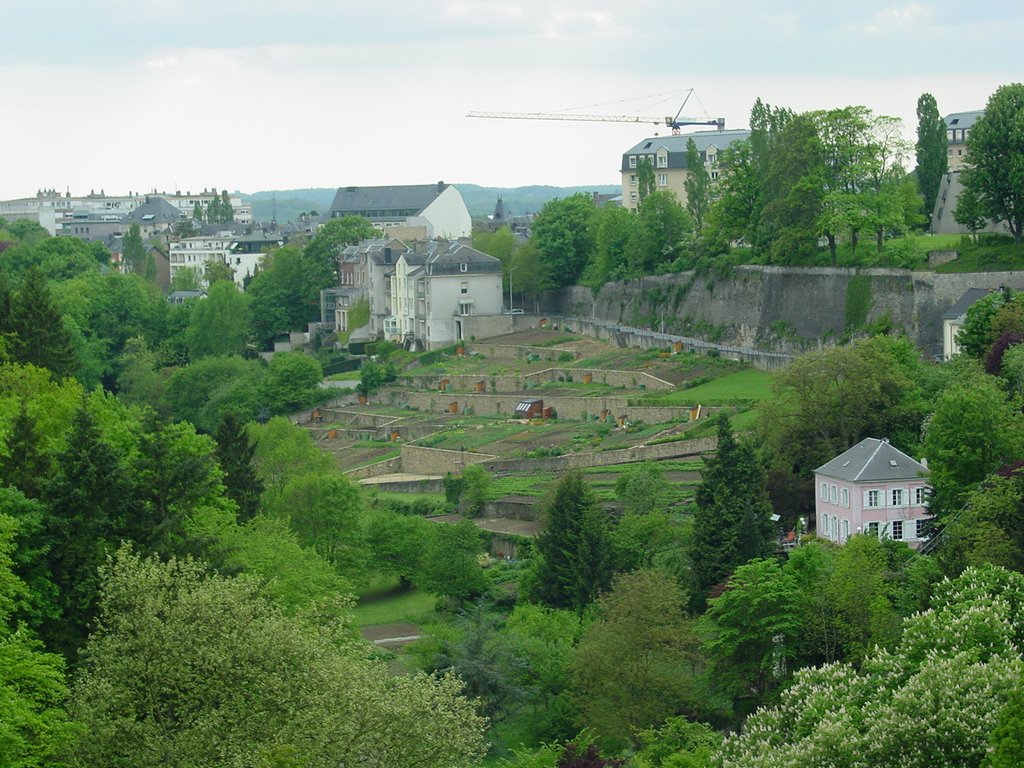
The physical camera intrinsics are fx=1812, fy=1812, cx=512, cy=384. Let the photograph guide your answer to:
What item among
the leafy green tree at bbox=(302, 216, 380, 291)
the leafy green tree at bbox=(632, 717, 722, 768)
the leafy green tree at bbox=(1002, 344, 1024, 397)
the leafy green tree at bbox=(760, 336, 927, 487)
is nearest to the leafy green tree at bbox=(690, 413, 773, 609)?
the leafy green tree at bbox=(760, 336, 927, 487)

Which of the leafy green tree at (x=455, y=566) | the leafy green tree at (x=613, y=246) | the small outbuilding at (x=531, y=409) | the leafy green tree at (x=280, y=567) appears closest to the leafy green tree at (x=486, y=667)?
the leafy green tree at (x=280, y=567)

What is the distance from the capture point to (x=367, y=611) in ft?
167

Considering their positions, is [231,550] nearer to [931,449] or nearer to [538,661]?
[538,661]

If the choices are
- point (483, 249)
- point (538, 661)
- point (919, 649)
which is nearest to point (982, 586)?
point (919, 649)

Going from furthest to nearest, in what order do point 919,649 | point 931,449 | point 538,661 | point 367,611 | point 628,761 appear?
point 367,611 < point 931,449 < point 538,661 < point 628,761 < point 919,649

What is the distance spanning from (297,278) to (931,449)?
66.9 m

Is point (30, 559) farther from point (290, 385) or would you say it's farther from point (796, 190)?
point (290, 385)

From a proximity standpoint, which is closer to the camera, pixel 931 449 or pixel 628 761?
pixel 628 761

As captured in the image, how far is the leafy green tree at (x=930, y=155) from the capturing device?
78.0 m

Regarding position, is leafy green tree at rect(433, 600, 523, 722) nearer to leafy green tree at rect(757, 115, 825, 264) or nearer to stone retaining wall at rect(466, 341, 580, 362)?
leafy green tree at rect(757, 115, 825, 264)

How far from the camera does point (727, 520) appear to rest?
1748 inches

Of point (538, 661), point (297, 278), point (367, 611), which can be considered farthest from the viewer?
point (297, 278)

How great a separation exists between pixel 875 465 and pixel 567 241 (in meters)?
49.7

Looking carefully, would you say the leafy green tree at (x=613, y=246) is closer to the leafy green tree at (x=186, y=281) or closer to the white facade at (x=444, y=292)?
the white facade at (x=444, y=292)
